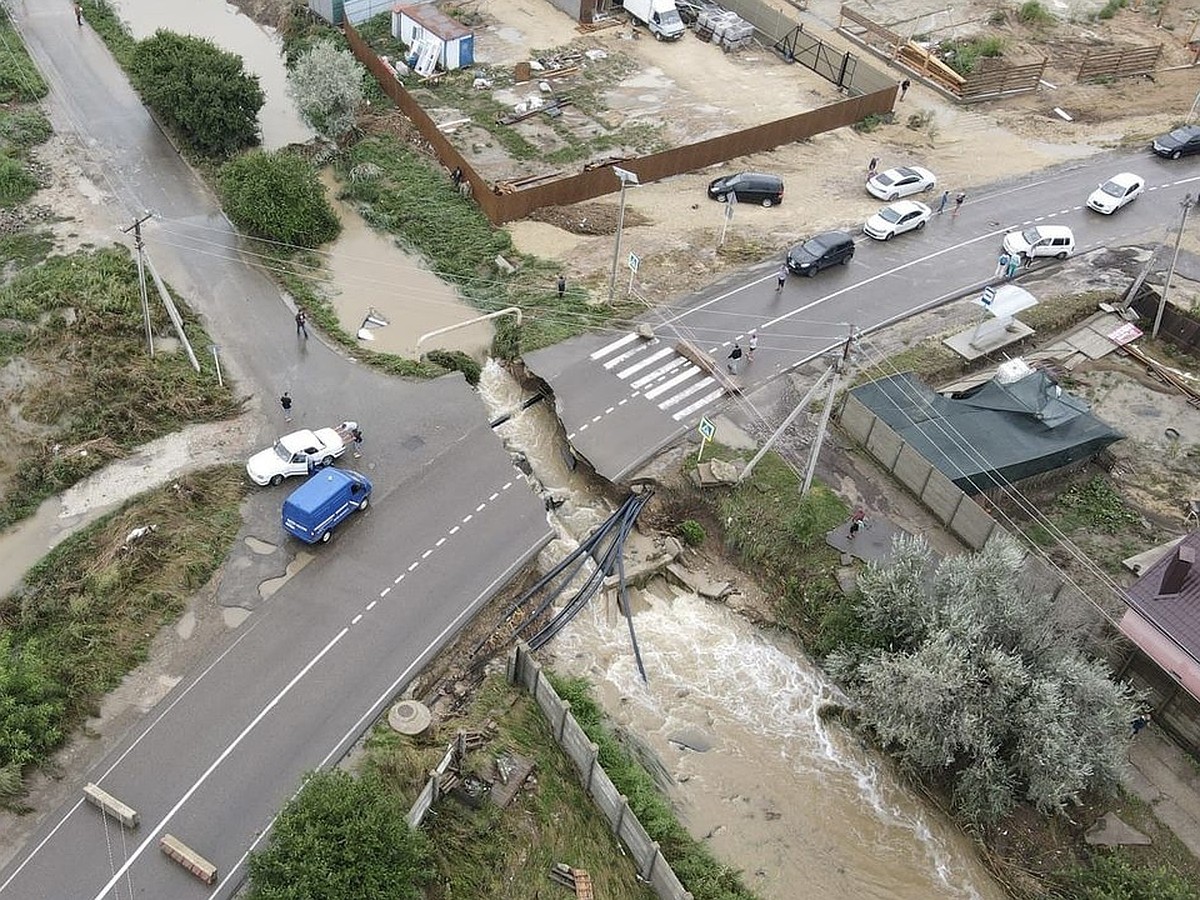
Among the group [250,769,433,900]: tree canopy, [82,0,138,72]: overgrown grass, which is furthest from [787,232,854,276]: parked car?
[82,0,138,72]: overgrown grass

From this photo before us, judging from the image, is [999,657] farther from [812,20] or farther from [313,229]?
[812,20]

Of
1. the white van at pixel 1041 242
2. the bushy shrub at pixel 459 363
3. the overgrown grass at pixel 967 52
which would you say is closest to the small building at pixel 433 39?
the bushy shrub at pixel 459 363

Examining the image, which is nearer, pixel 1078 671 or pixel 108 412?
pixel 1078 671

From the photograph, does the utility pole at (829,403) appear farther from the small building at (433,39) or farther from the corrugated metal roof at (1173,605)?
the small building at (433,39)

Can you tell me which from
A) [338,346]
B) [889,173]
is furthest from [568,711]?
[889,173]

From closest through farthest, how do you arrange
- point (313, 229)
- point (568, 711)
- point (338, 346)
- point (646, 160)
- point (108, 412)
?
1. point (568, 711)
2. point (108, 412)
3. point (338, 346)
4. point (313, 229)
5. point (646, 160)

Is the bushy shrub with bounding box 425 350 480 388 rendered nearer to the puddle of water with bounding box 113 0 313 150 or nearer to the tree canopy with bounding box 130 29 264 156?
the tree canopy with bounding box 130 29 264 156

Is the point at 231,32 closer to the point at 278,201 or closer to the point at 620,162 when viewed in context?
the point at 278,201
